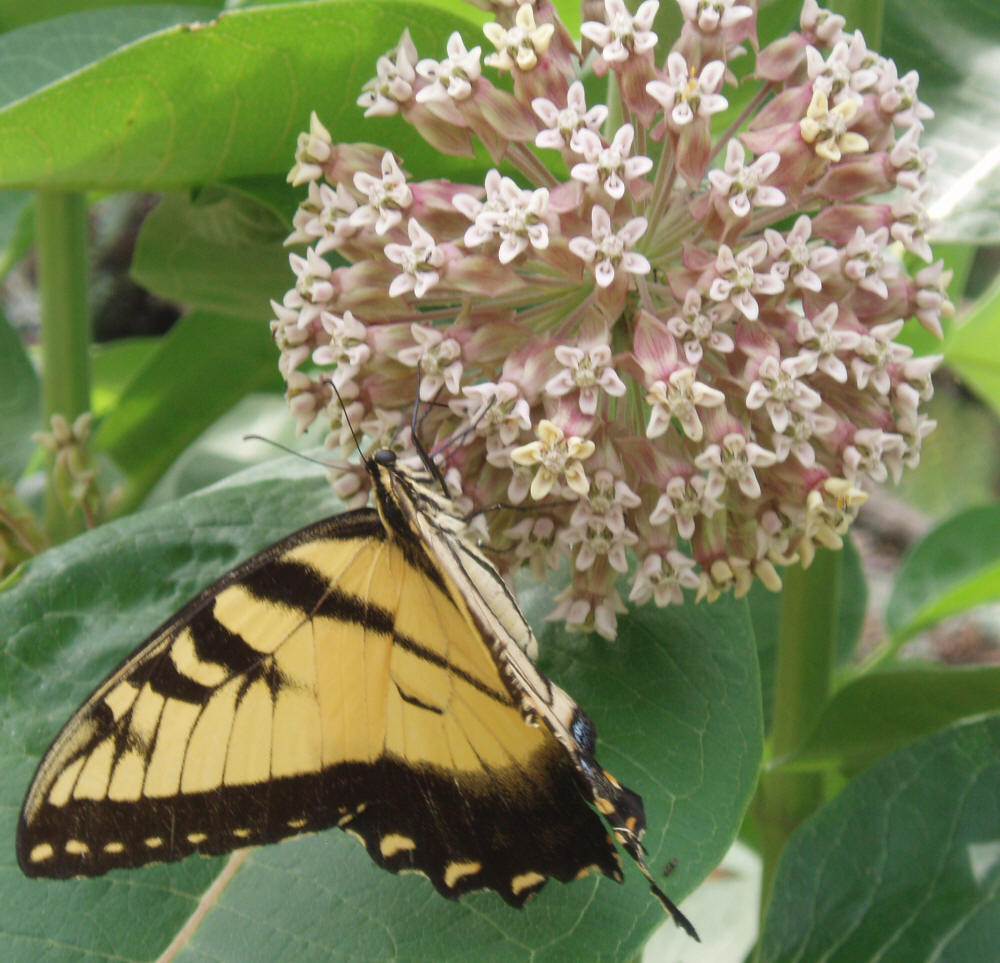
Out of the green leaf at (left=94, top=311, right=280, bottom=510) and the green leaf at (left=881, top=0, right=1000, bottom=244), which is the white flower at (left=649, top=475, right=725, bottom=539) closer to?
the green leaf at (left=881, top=0, right=1000, bottom=244)

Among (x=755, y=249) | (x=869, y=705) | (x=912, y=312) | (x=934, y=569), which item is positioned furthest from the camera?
(x=934, y=569)

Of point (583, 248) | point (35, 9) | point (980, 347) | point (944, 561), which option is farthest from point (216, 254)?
point (944, 561)

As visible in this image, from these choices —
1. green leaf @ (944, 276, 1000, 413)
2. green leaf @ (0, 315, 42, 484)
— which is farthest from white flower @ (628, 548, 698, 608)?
green leaf @ (0, 315, 42, 484)

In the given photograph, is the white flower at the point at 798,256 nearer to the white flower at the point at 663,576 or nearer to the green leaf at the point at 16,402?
the white flower at the point at 663,576

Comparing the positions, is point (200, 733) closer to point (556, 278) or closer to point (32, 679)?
point (32, 679)

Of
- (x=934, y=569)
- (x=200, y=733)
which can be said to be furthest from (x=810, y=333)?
(x=934, y=569)

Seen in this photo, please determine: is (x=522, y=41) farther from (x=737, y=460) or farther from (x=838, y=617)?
(x=838, y=617)
